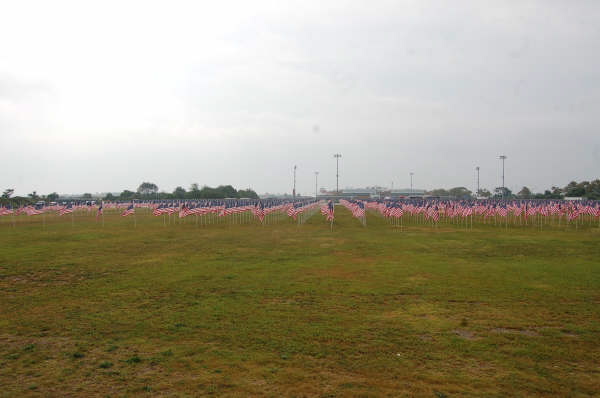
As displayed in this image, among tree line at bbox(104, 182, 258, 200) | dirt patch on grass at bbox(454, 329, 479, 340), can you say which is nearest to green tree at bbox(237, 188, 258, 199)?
tree line at bbox(104, 182, 258, 200)

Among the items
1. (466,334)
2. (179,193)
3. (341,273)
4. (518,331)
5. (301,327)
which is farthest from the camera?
(179,193)

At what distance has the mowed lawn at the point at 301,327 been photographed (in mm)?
7102

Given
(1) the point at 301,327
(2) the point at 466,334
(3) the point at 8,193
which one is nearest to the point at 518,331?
(2) the point at 466,334

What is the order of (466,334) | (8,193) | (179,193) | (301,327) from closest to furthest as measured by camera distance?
(466,334) < (301,327) < (8,193) < (179,193)

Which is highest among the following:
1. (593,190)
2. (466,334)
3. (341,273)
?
(593,190)

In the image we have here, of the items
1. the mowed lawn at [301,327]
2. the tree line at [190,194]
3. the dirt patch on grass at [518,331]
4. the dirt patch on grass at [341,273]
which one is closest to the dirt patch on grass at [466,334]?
the mowed lawn at [301,327]

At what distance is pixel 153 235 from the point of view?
3391 cm

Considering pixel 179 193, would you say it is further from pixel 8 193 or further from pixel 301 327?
pixel 301 327

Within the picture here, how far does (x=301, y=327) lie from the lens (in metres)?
9.93

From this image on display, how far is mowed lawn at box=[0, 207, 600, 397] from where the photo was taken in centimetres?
710

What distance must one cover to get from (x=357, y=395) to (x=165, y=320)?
19.8 ft

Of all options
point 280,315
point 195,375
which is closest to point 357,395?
point 195,375

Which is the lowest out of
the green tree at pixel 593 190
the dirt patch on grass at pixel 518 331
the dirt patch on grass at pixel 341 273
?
the dirt patch on grass at pixel 518 331

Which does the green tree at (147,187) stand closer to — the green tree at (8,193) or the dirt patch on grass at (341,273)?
the green tree at (8,193)
